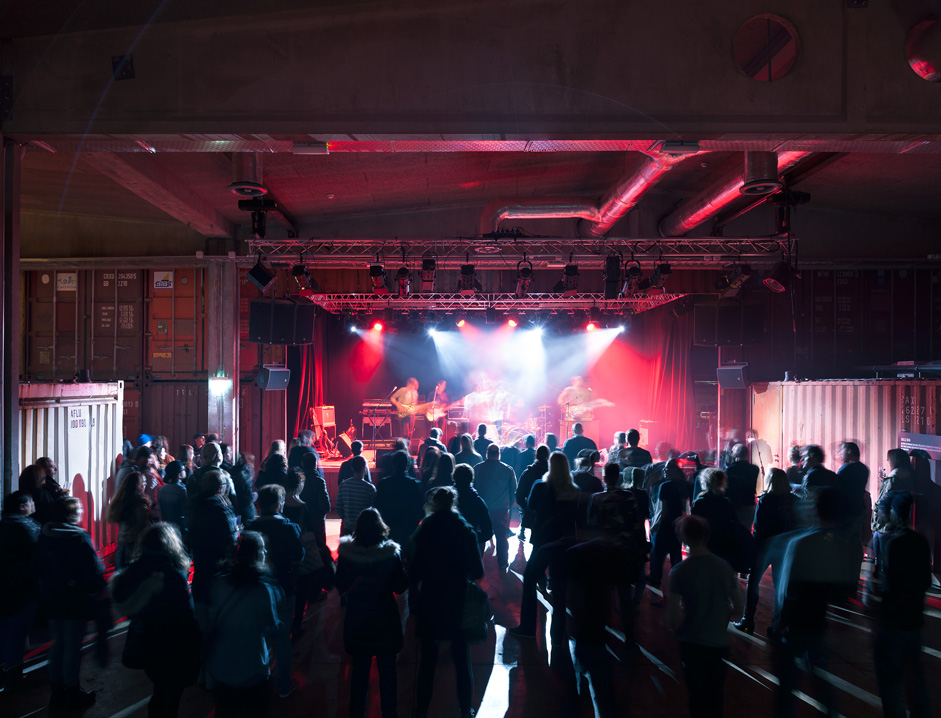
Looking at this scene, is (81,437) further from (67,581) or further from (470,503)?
(470,503)

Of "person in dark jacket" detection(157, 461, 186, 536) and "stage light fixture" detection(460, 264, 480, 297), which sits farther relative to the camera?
"stage light fixture" detection(460, 264, 480, 297)

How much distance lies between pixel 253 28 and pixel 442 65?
1.47m

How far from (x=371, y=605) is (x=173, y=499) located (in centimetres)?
286

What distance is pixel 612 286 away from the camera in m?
9.66

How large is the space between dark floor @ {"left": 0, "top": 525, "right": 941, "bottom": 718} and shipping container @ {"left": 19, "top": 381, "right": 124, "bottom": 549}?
2293mm

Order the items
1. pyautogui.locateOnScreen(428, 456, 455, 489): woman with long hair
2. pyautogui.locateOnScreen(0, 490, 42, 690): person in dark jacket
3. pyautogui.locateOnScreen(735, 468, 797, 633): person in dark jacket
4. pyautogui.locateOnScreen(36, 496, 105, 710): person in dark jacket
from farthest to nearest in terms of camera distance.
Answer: pyautogui.locateOnScreen(428, 456, 455, 489): woman with long hair → pyautogui.locateOnScreen(735, 468, 797, 633): person in dark jacket → pyautogui.locateOnScreen(0, 490, 42, 690): person in dark jacket → pyautogui.locateOnScreen(36, 496, 105, 710): person in dark jacket

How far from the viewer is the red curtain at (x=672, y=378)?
13.4m

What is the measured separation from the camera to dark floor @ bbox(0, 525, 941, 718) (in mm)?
3779

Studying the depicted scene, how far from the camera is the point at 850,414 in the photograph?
8.37m

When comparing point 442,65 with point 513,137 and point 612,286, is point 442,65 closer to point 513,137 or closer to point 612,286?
point 513,137

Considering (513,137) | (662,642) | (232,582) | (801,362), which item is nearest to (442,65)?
(513,137)

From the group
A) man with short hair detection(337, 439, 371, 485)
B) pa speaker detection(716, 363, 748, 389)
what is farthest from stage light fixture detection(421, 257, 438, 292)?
pa speaker detection(716, 363, 748, 389)

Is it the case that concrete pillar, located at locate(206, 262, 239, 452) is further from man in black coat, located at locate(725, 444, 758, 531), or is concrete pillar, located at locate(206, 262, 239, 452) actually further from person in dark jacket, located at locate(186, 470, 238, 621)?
man in black coat, located at locate(725, 444, 758, 531)

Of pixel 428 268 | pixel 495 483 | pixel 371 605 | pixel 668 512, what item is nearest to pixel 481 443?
pixel 495 483
